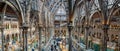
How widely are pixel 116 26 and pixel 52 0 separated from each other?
57.1ft

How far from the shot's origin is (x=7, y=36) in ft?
147

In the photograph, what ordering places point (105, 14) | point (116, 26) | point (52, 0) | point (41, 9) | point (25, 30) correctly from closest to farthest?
point (105, 14) < point (25, 30) < point (41, 9) < point (116, 26) < point (52, 0)

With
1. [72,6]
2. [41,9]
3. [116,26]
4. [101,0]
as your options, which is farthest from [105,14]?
[116,26]

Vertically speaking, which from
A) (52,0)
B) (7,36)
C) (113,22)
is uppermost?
(52,0)

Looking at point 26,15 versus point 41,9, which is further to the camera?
point 41,9

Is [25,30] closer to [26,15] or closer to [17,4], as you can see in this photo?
[26,15]

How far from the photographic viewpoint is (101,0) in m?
18.4

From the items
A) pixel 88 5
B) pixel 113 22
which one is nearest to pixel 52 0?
pixel 113 22

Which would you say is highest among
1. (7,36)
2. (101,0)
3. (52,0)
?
(52,0)

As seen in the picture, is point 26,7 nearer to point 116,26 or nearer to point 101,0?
point 101,0

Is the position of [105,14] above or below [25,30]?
above

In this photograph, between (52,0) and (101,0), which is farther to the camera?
(52,0)

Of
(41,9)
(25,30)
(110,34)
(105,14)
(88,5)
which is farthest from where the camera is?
(110,34)

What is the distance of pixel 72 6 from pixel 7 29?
28.5 meters
